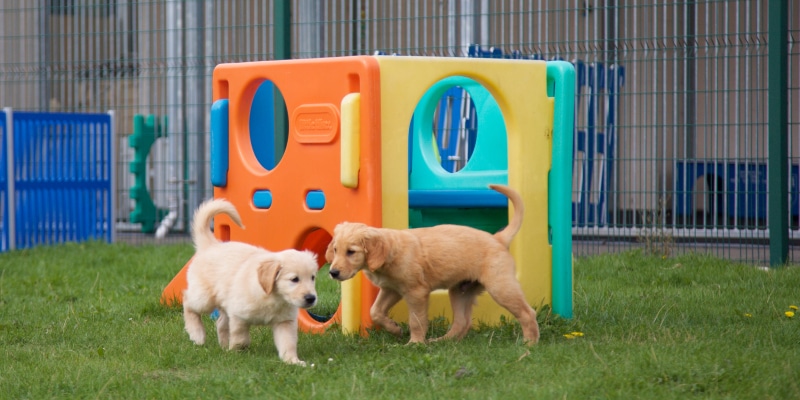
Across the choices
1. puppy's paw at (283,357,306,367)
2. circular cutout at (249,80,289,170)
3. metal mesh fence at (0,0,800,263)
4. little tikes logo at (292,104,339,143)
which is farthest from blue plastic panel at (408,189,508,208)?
metal mesh fence at (0,0,800,263)

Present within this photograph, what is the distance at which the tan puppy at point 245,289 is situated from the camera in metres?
4.24

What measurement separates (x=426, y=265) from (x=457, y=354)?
1.73 ft

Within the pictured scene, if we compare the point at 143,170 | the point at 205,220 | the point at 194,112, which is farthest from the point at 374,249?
the point at 143,170

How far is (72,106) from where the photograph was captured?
Answer: 11.1m

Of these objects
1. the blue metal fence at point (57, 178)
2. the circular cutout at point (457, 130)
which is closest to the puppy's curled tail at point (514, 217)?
the circular cutout at point (457, 130)

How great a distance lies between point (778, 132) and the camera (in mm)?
7555

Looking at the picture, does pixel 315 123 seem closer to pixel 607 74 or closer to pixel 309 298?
pixel 309 298

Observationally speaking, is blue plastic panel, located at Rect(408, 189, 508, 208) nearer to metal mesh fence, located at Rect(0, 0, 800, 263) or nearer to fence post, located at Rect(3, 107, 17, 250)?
metal mesh fence, located at Rect(0, 0, 800, 263)

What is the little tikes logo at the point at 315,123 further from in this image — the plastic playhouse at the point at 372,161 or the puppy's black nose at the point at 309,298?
the puppy's black nose at the point at 309,298

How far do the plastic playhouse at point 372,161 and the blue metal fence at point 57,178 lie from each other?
3.93 metres

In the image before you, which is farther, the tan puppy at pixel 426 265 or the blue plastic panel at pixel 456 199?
the blue plastic panel at pixel 456 199

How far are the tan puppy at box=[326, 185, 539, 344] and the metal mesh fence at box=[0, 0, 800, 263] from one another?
11.7ft

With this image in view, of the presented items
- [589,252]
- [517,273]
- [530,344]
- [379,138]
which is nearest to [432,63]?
[379,138]

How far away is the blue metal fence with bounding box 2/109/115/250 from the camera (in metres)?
9.25
